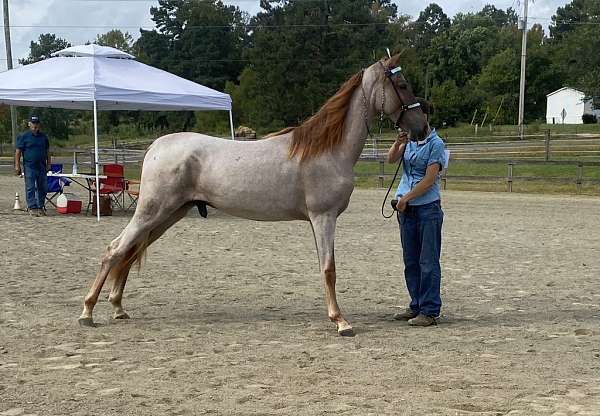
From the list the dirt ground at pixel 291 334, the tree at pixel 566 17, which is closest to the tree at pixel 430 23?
the tree at pixel 566 17

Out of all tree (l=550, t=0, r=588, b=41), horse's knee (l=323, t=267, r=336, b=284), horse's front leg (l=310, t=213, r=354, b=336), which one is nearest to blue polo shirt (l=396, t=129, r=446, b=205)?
horse's front leg (l=310, t=213, r=354, b=336)

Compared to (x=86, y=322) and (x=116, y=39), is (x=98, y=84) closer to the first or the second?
(x=86, y=322)

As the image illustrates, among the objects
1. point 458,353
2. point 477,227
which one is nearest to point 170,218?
point 458,353

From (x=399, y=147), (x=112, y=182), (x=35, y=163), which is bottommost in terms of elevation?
(x=112, y=182)

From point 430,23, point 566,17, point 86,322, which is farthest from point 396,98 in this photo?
point 566,17

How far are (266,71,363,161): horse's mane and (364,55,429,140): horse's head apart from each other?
7.1 inches

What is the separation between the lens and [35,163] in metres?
15.0

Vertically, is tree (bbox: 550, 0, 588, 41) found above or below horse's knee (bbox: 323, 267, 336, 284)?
above

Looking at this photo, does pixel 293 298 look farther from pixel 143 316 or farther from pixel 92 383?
pixel 92 383

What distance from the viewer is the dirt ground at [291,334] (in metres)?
4.47

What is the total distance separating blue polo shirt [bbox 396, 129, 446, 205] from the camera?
21.3 ft

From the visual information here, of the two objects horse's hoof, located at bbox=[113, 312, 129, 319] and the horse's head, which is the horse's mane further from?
horse's hoof, located at bbox=[113, 312, 129, 319]

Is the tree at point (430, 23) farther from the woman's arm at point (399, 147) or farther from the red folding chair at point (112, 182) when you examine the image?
the woman's arm at point (399, 147)

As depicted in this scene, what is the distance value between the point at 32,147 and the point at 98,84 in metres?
2.00
